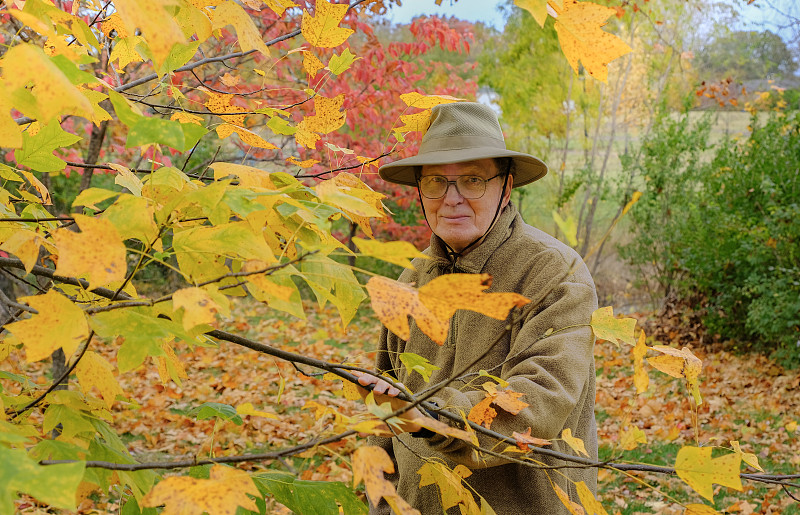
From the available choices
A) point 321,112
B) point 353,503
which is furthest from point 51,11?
point 353,503

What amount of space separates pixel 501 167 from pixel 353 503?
115 cm

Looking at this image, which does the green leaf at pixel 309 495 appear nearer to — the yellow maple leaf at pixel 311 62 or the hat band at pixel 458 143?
the yellow maple leaf at pixel 311 62

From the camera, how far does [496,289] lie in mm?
1851

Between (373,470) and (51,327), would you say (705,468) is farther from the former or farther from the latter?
(51,327)

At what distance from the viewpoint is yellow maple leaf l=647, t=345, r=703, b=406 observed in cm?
118

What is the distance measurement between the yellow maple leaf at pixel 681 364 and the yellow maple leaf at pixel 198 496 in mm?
789

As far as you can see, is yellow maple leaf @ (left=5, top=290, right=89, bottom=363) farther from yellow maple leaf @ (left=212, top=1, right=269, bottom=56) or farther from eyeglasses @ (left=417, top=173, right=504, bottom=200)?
eyeglasses @ (left=417, top=173, right=504, bottom=200)

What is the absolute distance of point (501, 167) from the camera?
1.94m

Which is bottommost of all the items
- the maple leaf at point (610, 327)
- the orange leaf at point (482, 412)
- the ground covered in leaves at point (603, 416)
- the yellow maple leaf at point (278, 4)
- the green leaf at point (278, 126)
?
the ground covered in leaves at point (603, 416)

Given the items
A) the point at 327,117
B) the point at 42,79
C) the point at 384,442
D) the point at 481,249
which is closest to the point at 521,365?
the point at 481,249

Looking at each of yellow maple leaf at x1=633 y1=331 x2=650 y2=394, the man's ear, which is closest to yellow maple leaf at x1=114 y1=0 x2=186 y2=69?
yellow maple leaf at x1=633 y1=331 x2=650 y2=394

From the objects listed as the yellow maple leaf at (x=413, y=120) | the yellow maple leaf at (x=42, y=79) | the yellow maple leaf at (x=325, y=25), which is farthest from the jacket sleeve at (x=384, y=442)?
the yellow maple leaf at (x=42, y=79)

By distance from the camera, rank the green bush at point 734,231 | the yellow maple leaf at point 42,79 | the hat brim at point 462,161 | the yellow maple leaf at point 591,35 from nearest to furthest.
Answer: the yellow maple leaf at point 42,79
the yellow maple leaf at point 591,35
the hat brim at point 462,161
the green bush at point 734,231

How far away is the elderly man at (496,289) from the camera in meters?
1.59
